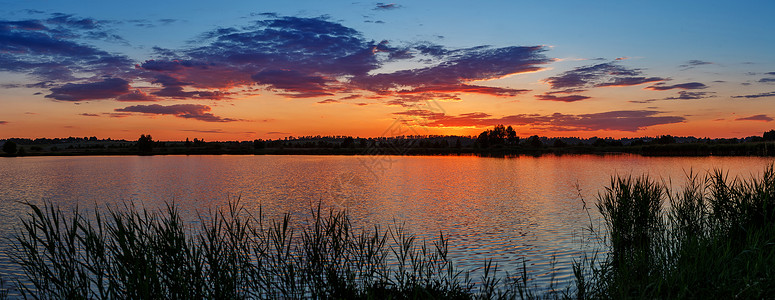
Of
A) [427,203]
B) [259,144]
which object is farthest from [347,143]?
[427,203]

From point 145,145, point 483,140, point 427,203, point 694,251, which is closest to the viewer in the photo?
point 694,251

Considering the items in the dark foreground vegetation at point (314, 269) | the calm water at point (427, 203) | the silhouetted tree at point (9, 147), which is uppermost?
the silhouetted tree at point (9, 147)

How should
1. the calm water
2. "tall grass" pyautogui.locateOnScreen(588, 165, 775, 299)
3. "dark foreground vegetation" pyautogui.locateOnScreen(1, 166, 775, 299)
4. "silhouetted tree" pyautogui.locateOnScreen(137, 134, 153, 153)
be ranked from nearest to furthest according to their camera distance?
"tall grass" pyautogui.locateOnScreen(588, 165, 775, 299) < "dark foreground vegetation" pyautogui.locateOnScreen(1, 166, 775, 299) < the calm water < "silhouetted tree" pyautogui.locateOnScreen(137, 134, 153, 153)

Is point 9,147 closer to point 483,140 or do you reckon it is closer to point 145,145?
point 145,145

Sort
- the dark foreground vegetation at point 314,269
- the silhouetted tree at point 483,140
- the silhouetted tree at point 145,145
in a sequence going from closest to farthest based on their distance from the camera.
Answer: the dark foreground vegetation at point 314,269 → the silhouetted tree at point 145,145 → the silhouetted tree at point 483,140

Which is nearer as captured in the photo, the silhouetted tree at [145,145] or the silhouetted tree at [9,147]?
the silhouetted tree at [9,147]

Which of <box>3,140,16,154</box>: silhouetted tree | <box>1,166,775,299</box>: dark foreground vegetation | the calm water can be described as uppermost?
<box>3,140,16,154</box>: silhouetted tree

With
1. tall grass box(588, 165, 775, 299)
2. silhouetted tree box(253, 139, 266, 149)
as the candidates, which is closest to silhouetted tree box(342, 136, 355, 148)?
silhouetted tree box(253, 139, 266, 149)

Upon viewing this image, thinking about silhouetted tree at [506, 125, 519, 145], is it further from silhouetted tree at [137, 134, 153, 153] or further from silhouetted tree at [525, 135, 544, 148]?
silhouetted tree at [137, 134, 153, 153]

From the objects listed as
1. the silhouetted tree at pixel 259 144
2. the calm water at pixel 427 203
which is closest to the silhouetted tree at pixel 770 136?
the calm water at pixel 427 203

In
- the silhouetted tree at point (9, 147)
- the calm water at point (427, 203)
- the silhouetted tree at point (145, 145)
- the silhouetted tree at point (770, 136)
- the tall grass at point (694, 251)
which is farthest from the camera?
the silhouetted tree at point (145, 145)

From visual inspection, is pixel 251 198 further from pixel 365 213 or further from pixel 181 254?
pixel 181 254

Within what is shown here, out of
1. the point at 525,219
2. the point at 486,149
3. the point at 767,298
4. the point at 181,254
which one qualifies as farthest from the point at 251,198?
the point at 486,149

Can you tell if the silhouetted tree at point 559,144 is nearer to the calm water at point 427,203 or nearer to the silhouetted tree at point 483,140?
the silhouetted tree at point 483,140
